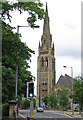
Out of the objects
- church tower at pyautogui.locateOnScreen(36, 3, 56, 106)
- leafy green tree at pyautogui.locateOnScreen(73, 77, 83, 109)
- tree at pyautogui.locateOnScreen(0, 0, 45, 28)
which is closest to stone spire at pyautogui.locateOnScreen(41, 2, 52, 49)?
church tower at pyautogui.locateOnScreen(36, 3, 56, 106)

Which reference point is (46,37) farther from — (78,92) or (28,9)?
(28,9)

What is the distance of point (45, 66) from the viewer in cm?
11025

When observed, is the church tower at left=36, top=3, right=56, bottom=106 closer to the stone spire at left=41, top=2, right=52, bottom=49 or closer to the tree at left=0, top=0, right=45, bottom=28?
the stone spire at left=41, top=2, right=52, bottom=49

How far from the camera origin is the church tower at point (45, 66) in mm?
105506

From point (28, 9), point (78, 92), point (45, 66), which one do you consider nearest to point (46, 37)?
point (45, 66)

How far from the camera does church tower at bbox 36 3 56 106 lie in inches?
4154

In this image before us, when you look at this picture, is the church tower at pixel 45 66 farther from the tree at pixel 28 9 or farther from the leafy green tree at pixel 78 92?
the tree at pixel 28 9

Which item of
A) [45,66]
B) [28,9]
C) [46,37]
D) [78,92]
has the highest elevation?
[46,37]

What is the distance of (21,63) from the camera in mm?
14711

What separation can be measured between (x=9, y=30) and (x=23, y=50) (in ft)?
4.82

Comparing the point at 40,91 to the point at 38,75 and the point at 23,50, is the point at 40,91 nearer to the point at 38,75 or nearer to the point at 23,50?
the point at 38,75

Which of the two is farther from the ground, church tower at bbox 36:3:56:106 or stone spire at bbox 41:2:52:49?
stone spire at bbox 41:2:52:49

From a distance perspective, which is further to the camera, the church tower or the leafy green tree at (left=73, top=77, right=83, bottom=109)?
the church tower

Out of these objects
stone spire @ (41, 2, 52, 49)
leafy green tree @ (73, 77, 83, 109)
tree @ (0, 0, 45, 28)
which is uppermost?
stone spire @ (41, 2, 52, 49)
